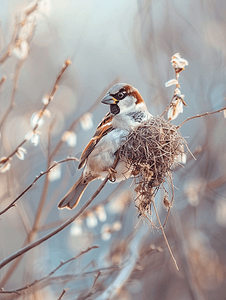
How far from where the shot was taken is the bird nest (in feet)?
4.69

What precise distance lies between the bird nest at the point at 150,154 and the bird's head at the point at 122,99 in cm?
19

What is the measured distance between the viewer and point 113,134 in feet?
5.28

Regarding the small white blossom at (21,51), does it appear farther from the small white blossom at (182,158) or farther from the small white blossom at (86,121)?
the small white blossom at (182,158)

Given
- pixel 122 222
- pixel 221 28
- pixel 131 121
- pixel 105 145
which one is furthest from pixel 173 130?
pixel 221 28

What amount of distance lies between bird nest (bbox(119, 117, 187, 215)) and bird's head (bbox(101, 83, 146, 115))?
0.19 meters

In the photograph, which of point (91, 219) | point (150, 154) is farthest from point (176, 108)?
point (91, 219)

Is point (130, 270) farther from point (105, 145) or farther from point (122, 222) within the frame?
point (105, 145)

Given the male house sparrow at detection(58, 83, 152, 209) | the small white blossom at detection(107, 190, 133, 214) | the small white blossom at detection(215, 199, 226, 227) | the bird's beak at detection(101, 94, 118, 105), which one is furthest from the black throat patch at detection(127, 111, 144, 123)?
the small white blossom at detection(215, 199, 226, 227)

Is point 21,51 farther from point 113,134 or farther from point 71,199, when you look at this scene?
point 71,199

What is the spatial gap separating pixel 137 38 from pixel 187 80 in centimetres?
73

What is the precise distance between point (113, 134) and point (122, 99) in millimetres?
200

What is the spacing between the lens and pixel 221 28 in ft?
10.5

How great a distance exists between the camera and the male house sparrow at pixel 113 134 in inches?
62.7

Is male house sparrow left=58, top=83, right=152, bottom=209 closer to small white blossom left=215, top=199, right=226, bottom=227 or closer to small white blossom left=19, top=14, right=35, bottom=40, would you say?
small white blossom left=19, top=14, right=35, bottom=40
